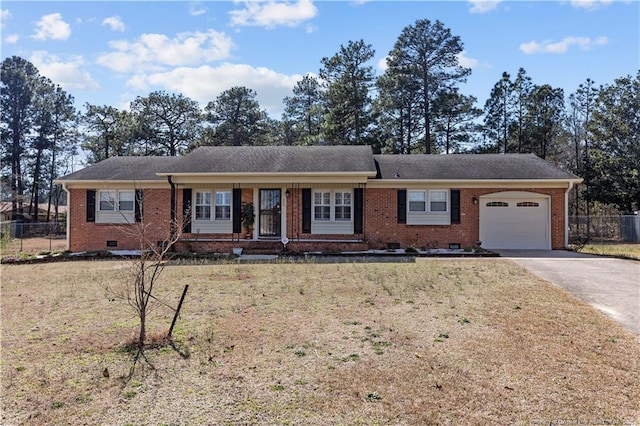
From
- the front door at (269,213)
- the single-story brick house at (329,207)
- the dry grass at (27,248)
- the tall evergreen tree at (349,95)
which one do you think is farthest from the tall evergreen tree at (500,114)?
the dry grass at (27,248)

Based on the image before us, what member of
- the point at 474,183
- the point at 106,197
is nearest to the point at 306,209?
the point at 474,183

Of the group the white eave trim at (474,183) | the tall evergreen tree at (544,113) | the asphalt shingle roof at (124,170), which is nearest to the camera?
the white eave trim at (474,183)

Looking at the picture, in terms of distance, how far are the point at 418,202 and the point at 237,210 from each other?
7.21 meters

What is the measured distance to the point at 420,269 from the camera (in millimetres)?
11219

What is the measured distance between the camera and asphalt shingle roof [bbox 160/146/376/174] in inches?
643

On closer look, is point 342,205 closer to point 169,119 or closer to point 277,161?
point 277,161

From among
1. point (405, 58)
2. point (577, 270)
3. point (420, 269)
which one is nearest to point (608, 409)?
point (420, 269)

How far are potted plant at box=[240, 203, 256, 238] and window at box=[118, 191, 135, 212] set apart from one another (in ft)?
15.5

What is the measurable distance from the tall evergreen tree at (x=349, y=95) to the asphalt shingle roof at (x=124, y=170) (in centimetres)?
1493

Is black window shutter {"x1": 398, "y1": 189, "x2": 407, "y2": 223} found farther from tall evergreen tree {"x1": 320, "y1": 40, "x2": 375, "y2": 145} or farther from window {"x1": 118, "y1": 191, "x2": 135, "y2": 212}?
tall evergreen tree {"x1": 320, "y1": 40, "x2": 375, "y2": 145}

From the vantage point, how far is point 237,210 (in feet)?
54.7

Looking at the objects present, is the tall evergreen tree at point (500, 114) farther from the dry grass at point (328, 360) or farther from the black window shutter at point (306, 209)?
the dry grass at point (328, 360)

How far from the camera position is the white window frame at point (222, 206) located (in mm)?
16828

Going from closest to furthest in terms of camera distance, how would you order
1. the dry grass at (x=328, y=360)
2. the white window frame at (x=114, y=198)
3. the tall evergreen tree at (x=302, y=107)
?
the dry grass at (x=328, y=360), the white window frame at (x=114, y=198), the tall evergreen tree at (x=302, y=107)
